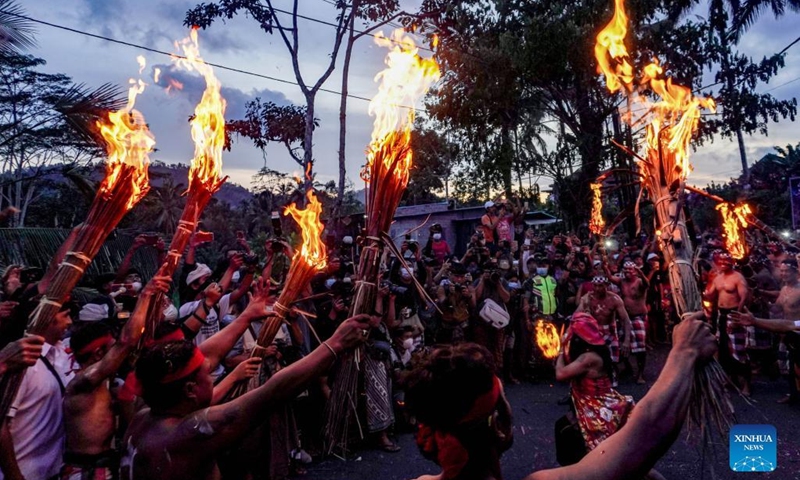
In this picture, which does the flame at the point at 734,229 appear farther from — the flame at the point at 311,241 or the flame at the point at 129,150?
the flame at the point at 129,150

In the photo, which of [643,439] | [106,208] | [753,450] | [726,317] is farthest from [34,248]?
[726,317]

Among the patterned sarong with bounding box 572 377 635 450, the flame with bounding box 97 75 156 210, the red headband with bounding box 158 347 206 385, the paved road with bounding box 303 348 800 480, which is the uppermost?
the flame with bounding box 97 75 156 210

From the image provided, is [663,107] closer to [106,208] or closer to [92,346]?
[106,208]

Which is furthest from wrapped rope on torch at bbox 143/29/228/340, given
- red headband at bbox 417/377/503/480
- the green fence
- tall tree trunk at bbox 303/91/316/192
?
tall tree trunk at bbox 303/91/316/192

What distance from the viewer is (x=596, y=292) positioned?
866 centimetres

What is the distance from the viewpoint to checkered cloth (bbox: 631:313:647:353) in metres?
9.14

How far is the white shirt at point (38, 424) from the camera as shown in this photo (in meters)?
3.00

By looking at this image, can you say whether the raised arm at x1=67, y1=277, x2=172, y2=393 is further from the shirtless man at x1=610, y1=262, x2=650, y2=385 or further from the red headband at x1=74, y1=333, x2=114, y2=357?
the shirtless man at x1=610, y1=262, x2=650, y2=385

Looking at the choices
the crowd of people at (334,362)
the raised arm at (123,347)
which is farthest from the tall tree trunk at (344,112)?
the raised arm at (123,347)

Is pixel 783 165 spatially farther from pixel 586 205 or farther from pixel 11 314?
pixel 11 314

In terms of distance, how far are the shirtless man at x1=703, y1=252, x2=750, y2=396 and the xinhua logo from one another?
2124mm

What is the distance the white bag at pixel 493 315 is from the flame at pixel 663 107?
19.1 ft

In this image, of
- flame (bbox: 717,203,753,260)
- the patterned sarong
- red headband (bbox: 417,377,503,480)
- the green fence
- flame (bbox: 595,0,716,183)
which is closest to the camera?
red headband (bbox: 417,377,503,480)

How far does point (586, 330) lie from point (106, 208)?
3.50m
